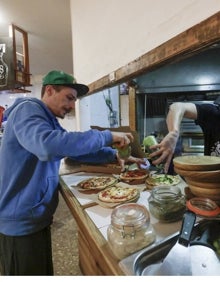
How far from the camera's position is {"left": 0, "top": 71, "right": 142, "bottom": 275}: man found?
3.70ft

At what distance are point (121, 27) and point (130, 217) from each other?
1546 millimetres

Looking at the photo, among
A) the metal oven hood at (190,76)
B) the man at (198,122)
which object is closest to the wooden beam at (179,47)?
the man at (198,122)

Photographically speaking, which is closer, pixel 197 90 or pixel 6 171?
pixel 6 171

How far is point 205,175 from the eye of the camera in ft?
3.11

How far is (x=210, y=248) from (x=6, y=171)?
3.47 feet

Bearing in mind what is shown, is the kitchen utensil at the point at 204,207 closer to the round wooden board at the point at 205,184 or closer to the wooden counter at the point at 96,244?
the round wooden board at the point at 205,184

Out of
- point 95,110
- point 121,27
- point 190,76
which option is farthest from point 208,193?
point 95,110

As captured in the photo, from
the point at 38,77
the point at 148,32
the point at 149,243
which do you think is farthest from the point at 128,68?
the point at 38,77

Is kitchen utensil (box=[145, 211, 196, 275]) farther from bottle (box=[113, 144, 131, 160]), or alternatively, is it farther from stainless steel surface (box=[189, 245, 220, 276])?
bottle (box=[113, 144, 131, 160])

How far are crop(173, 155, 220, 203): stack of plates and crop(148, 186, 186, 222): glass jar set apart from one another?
9cm

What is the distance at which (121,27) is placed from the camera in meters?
1.81

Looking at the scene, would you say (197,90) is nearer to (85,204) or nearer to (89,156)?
(89,156)

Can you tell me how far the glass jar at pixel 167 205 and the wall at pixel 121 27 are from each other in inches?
31.2

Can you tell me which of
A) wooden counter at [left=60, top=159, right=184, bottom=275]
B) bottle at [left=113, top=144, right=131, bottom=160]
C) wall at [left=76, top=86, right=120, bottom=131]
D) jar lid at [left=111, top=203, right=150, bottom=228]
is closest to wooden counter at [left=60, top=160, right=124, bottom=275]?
wooden counter at [left=60, top=159, right=184, bottom=275]
